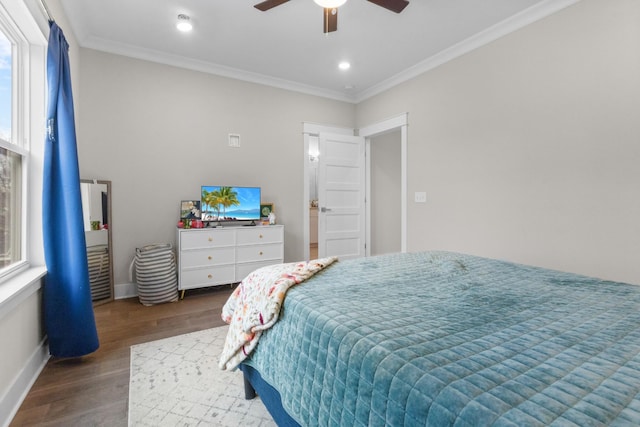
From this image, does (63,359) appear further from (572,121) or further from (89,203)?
(572,121)

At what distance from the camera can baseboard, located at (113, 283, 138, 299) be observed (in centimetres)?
341

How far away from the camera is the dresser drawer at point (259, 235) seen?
3.66m

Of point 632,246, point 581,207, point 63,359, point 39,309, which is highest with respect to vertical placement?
point 581,207

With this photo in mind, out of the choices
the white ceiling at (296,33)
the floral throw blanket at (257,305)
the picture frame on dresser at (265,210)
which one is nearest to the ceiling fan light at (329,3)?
the white ceiling at (296,33)

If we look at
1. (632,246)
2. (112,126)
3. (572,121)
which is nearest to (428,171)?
(572,121)

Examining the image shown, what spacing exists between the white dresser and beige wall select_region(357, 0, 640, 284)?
6.29ft

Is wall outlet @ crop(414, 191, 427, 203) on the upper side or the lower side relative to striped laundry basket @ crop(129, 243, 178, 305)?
upper

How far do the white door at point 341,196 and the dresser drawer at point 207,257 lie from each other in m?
1.44

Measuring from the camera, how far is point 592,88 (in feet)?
7.77

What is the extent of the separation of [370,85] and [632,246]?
338cm

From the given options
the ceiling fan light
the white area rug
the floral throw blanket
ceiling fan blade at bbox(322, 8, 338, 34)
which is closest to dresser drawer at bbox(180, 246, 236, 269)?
the white area rug

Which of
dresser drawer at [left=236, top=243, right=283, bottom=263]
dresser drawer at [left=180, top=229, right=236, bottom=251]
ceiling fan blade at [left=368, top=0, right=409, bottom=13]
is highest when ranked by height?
ceiling fan blade at [left=368, top=0, right=409, bottom=13]

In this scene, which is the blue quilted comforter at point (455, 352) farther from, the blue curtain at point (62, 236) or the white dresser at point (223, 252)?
the white dresser at point (223, 252)

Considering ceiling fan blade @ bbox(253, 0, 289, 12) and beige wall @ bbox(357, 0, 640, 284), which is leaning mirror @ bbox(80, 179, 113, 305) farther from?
beige wall @ bbox(357, 0, 640, 284)
